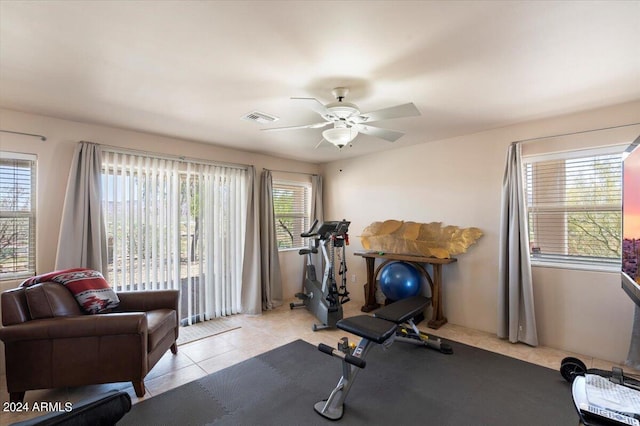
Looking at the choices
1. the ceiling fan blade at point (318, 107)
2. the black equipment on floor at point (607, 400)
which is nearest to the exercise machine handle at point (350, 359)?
the black equipment on floor at point (607, 400)

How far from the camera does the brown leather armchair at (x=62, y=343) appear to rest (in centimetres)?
223

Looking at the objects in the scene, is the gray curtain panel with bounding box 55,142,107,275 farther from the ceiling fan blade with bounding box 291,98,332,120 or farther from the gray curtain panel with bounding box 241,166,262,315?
the ceiling fan blade with bounding box 291,98,332,120

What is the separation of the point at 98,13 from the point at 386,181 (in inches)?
155

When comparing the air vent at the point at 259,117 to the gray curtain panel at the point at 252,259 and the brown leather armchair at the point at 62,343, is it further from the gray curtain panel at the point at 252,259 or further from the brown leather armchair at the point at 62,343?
the brown leather armchair at the point at 62,343

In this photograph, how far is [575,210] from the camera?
124 inches

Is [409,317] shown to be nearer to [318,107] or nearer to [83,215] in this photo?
[318,107]

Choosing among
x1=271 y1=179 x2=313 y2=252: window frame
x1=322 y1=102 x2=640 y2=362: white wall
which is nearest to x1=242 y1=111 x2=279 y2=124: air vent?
x1=271 y1=179 x2=313 y2=252: window frame

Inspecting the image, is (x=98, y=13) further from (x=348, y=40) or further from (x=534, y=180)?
(x=534, y=180)

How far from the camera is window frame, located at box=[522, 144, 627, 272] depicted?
2.94 m

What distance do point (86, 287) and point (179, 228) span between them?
1.41 metres

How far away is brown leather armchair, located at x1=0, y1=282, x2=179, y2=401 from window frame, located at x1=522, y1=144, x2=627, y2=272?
4047 mm

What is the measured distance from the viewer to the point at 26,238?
2.97m

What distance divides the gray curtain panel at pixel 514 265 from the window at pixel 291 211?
3.23 meters

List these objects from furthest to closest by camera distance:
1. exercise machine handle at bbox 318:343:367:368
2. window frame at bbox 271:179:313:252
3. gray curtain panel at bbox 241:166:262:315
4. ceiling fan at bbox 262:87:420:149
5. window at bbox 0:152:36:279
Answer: window frame at bbox 271:179:313:252 < gray curtain panel at bbox 241:166:262:315 < window at bbox 0:152:36:279 < ceiling fan at bbox 262:87:420:149 < exercise machine handle at bbox 318:343:367:368
